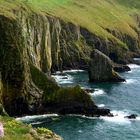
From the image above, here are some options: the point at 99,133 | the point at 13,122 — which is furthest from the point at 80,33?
the point at 13,122

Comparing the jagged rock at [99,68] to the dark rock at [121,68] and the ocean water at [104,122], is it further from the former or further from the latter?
the dark rock at [121,68]

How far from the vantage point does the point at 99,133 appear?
301 feet

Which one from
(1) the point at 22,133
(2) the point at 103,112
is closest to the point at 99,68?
(2) the point at 103,112

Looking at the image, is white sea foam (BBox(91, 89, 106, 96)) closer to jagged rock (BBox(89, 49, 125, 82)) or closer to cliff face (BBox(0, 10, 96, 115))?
jagged rock (BBox(89, 49, 125, 82))

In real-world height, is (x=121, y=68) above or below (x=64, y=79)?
below

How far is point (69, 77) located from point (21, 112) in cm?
5692

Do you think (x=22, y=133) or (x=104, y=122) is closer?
(x=22, y=133)

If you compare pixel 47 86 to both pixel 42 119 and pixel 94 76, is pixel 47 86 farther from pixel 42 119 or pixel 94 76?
pixel 94 76

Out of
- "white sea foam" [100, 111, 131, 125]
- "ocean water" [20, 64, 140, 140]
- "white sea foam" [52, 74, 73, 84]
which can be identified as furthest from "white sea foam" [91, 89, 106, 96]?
"white sea foam" [100, 111, 131, 125]

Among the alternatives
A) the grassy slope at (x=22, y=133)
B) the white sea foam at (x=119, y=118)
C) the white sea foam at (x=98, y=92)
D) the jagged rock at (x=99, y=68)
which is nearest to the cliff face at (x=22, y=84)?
the white sea foam at (x=119, y=118)

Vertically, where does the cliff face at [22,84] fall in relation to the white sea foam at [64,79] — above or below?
above

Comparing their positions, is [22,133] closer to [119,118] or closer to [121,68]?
[119,118]

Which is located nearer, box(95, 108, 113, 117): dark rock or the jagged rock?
box(95, 108, 113, 117): dark rock

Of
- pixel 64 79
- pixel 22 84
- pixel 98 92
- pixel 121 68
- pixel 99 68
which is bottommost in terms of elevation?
pixel 121 68
